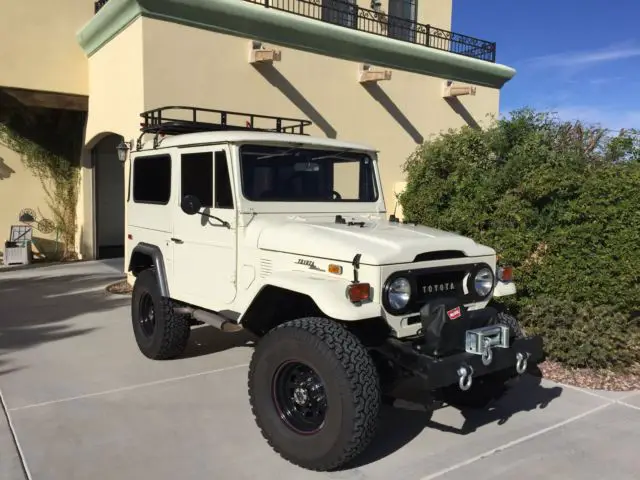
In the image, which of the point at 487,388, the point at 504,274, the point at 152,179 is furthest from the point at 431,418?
the point at 152,179

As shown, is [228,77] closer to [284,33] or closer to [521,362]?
[284,33]

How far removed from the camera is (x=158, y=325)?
17.9 ft

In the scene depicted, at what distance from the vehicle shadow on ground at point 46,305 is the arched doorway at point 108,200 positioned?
2552 millimetres

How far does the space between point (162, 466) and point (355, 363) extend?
1.43 meters

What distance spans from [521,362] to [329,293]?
56.2 inches

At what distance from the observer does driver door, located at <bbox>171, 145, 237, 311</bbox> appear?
4512 mm

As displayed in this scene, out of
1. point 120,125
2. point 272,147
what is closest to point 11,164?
point 120,125

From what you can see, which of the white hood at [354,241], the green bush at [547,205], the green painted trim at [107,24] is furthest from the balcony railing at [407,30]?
the white hood at [354,241]

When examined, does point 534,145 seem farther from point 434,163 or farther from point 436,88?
point 436,88

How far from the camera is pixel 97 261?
12.9 meters

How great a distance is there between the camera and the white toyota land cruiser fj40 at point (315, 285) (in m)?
3.45

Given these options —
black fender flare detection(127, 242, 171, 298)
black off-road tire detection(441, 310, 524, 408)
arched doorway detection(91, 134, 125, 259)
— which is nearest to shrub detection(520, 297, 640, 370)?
black off-road tire detection(441, 310, 524, 408)

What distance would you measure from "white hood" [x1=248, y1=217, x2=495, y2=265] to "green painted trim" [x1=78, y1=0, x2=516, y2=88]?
6.21 meters

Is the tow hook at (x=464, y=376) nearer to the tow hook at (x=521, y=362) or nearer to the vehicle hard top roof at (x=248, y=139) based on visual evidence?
the tow hook at (x=521, y=362)
